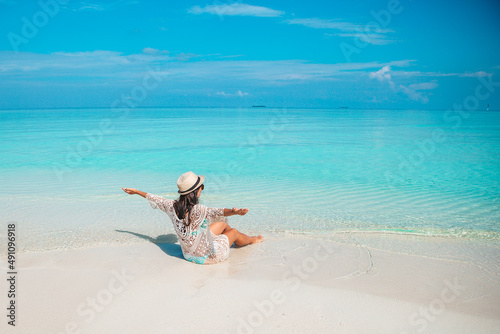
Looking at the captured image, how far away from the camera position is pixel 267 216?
712 cm

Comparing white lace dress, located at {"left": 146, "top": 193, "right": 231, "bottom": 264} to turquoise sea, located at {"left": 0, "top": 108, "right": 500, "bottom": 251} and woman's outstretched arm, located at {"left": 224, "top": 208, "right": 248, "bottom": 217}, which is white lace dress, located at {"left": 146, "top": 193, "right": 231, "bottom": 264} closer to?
woman's outstretched arm, located at {"left": 224, "top": 208, "right": 248, "bottom": 217}

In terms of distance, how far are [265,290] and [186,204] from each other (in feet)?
4.59

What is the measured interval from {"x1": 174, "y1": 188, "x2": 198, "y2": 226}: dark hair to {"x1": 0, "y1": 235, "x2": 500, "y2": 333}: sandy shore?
703mm

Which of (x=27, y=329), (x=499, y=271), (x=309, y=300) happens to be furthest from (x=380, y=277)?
(x=27, y=329)

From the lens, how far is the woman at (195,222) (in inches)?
171

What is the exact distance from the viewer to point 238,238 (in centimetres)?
514

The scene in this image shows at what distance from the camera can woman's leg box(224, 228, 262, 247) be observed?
4968 millimetres

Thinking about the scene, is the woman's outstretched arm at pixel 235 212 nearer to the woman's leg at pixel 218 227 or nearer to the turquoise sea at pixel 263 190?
the woman's leg at pixel 218 227

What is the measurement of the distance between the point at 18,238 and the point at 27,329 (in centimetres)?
306

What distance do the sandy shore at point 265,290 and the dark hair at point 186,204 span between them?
0.70 metres

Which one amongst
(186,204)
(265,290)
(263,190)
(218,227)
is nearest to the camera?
(265,290)
